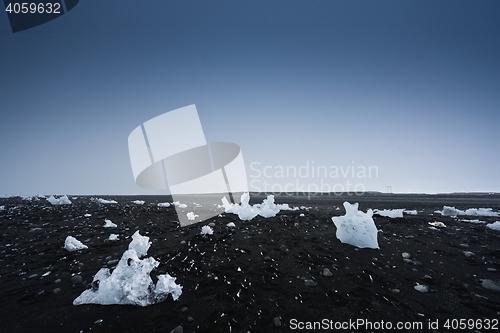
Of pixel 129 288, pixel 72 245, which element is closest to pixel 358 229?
pixel 129 288

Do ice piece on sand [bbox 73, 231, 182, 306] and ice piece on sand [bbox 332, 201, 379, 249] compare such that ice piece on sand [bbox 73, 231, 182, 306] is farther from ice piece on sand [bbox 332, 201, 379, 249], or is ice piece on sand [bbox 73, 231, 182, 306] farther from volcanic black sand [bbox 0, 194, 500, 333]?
ice piece on sand [bbox 332, 201, 379, 249]

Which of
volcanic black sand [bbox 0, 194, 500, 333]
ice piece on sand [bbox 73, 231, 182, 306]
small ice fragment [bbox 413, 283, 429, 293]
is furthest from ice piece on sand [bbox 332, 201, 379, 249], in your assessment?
ice piece on sand [bbox 73, 231, 182, 306]

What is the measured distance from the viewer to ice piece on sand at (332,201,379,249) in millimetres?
4535

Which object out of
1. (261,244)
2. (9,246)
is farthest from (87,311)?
(9,246)

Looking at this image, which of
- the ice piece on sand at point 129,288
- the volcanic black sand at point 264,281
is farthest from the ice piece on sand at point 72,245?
the ice piece on sand at point 129,288

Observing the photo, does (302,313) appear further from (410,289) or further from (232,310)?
(410,289)

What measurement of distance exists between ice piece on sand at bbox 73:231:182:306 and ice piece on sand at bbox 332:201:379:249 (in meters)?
3.95

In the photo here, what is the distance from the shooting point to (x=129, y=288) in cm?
254

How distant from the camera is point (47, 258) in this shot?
4086mm

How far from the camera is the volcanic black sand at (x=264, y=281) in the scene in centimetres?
224

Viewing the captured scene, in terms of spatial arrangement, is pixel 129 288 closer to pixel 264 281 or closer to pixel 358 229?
pixel 264 281

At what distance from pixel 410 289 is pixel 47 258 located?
21.8 feet

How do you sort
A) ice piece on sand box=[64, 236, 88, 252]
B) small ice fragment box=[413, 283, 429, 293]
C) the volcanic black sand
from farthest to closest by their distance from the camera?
ice piece on sand box=[64, 236, 88, 252]
small ice fragment box=[413, 283, 429, 293]
the volcanic black sand

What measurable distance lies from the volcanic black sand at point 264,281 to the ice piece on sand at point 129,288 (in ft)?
0.27
